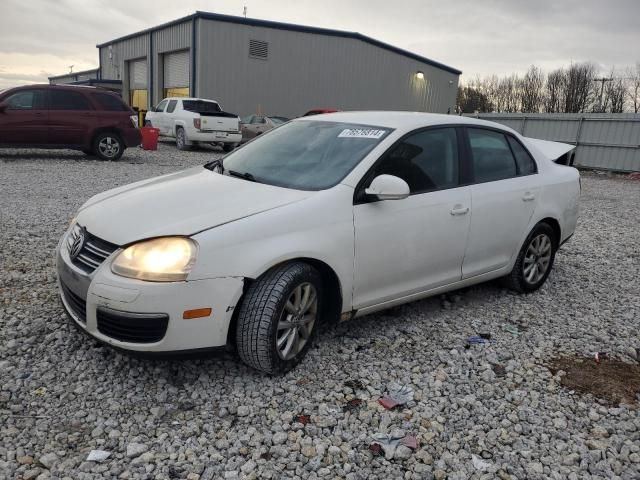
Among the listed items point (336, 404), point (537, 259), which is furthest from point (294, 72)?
point (336, 404)

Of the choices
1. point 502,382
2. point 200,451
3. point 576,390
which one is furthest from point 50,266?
point 576,390

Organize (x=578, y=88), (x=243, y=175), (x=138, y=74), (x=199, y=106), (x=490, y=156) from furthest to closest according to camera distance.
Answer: (x=578, y=88) < (x=138, y=74) < (x=199, y=106) < (x=490, y=156) < (x=243, y=175)

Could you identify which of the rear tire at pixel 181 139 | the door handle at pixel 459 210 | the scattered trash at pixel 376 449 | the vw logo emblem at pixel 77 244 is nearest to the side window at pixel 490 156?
the door handle at pixel 459 210

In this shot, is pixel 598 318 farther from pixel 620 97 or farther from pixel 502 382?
pixel 620 97

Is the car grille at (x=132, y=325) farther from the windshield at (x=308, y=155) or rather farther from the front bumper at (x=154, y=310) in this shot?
the windshield at (x=308, y=155)

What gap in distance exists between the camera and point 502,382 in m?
3.38

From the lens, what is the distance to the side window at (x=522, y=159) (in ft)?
15.5

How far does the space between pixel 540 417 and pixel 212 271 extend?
2000 millimetres

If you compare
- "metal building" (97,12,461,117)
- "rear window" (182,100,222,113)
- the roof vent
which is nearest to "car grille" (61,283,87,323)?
"rear window" (182,100,222,113)

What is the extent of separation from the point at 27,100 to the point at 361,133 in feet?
36.1

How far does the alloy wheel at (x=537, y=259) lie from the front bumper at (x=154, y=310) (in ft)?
9.90

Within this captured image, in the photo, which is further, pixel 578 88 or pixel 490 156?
pixel 578 88

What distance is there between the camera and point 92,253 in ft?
9.93

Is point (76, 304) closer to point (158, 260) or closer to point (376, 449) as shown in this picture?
point (158, 260)
